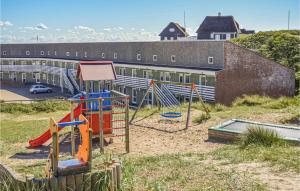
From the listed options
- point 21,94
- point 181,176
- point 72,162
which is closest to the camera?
point 72,162

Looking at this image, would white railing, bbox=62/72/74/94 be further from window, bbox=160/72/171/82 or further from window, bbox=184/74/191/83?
window, bbox=184/74/191/83

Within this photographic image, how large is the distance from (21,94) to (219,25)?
36.5 meters

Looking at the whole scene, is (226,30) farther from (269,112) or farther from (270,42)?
(269,112)

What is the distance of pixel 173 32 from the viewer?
3526 inches

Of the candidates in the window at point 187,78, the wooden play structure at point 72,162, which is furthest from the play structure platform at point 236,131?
the window at point 187,78

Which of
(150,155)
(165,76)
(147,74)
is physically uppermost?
(147,74)

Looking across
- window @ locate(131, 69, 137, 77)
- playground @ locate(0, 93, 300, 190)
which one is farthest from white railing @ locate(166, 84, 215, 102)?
playground @ locate(0, 93, 300, 190)

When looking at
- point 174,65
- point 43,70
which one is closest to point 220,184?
point 174,65

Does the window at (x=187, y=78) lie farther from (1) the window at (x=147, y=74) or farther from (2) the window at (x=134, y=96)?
(2) the window at (x=134, y=96)

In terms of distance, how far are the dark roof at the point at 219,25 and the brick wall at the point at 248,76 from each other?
115 ft

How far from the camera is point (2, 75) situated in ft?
241

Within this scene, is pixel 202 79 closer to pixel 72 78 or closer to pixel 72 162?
pixel 72 78

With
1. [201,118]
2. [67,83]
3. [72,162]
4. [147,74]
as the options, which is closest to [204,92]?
[147,74]

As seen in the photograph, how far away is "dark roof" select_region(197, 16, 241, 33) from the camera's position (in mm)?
72200
